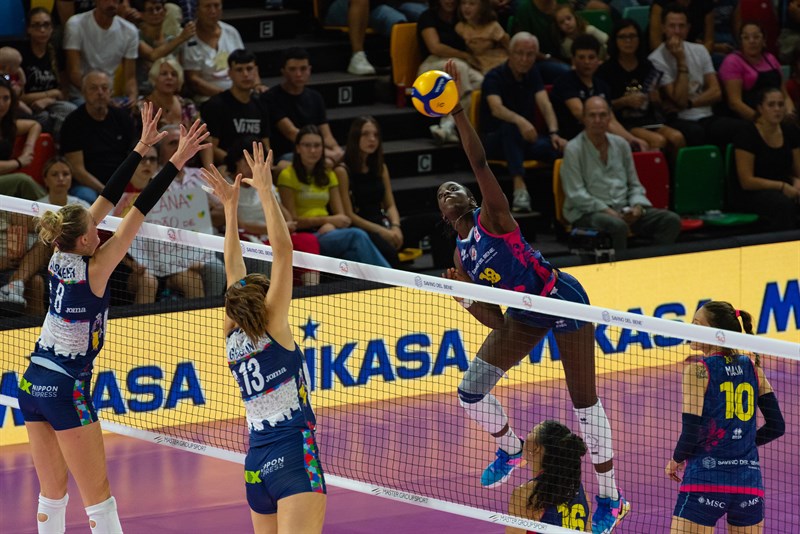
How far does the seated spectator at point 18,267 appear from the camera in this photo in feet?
33.0

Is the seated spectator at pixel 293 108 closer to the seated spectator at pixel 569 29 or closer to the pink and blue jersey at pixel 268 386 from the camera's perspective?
the seated spectator at pixel 569 29

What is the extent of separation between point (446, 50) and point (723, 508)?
25.5ft

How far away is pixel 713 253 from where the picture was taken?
12.2 meters

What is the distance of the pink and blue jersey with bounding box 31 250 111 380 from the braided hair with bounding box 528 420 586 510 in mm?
2402

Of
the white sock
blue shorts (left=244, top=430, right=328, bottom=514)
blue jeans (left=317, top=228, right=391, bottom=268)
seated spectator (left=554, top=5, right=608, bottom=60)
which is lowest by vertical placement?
the white sock

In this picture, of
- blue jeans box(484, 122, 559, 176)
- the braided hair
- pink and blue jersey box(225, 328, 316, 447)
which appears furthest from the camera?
blue jeans box(484, 122, 559, 176)

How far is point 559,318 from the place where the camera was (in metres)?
7.73

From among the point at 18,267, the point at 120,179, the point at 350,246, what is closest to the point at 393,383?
the point at 350,246

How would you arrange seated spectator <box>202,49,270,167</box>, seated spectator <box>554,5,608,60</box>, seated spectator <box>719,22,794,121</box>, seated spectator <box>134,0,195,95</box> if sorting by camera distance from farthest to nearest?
seated spectator <box>554,5,608,60</box> → seated spectator <box>719,22,794,121</box> → seated spectator <box>134,0,195,95</box> → seated spectator <box>202,49,270,167</box>

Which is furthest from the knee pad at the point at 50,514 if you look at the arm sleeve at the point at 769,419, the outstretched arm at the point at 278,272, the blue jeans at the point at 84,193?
the blue jeans at the point at 84,193

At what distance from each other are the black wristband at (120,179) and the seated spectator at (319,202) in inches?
164

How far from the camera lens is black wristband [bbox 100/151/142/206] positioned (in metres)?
7.05

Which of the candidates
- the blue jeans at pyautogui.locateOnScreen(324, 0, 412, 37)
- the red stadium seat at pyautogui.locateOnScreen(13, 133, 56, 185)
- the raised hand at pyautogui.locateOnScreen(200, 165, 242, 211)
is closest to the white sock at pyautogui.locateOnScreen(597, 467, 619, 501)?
the raised hand at pyautogui.locateOnScreen(200, 165, 242, 211)

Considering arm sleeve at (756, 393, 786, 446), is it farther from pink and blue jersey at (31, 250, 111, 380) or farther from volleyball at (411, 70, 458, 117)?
pink and blue jersey at (31, 250, 111, 380)
